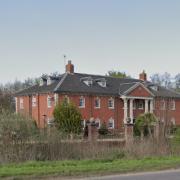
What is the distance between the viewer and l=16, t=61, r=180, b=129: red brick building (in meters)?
60.4

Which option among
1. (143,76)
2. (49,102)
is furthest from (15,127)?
(143,76)

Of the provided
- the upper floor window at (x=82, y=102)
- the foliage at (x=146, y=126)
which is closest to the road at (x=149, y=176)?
the foliage at (x=146, y=126)

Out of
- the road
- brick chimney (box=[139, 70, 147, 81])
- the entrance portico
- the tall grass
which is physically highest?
brick chimney (box=[139, 70, 147, 81])

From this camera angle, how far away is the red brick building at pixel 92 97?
60438 millimetres

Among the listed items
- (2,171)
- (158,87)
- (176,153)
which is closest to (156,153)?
(176,153)

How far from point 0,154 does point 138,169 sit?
5.90m

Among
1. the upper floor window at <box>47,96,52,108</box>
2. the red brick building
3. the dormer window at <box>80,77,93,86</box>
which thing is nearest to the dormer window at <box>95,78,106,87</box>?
the red brick building

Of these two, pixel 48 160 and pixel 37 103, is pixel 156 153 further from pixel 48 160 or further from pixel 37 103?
pixel 37 103

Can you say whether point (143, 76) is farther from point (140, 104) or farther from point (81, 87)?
point (81, 87)

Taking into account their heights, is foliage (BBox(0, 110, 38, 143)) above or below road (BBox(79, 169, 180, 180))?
above

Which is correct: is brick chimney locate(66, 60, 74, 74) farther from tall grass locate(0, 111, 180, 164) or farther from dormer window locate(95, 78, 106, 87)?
tall grass locate(0, 111, 180, 164)

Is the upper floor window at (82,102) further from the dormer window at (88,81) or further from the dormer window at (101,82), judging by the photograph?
the dormer window at (101,82)

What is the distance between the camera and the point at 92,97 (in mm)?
62562

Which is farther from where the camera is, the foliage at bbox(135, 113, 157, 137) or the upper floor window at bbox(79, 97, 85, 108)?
the upper floor window at bbox(79, 97, 85, 108)
